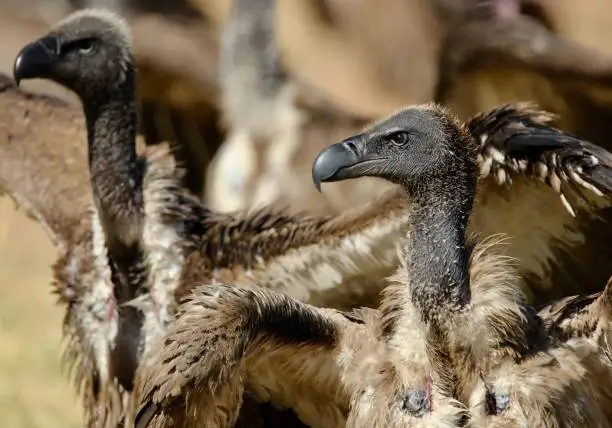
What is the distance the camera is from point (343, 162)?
3195 millimetres

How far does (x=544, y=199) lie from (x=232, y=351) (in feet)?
2.80

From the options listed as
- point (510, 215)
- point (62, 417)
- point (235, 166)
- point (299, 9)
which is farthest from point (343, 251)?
point (299, 9)

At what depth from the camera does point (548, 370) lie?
124 inches

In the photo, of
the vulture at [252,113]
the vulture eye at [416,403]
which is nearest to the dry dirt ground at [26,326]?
the vulture at [252,113]

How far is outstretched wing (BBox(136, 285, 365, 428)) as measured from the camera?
3.13 metres

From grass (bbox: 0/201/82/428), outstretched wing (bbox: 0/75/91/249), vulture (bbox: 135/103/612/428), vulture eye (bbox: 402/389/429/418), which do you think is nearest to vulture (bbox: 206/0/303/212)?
grass (bbox: 0/201/82/428)

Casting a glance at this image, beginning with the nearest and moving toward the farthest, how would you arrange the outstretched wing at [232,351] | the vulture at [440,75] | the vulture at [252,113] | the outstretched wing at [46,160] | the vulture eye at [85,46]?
the outstretched wing at [232,351] < the vulture at [440,75] < the vulture eye at [85,46] < the outstretched wing at [46,160] < the vulture at [252,113]

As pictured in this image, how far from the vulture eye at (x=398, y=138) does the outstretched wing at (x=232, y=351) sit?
0.40m

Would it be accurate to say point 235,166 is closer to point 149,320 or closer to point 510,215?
point 149,320

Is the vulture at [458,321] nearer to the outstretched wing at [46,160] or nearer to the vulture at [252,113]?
the outstretched wing at [46,160]

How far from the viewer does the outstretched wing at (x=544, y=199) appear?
10.6 feet

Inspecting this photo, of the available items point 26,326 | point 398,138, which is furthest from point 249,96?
point 398,138

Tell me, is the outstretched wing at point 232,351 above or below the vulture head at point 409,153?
below

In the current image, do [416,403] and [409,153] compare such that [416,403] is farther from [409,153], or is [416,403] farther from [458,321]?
[409,153]
